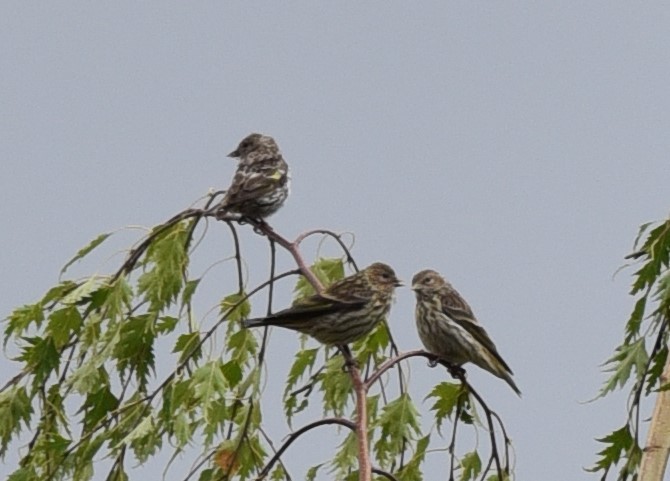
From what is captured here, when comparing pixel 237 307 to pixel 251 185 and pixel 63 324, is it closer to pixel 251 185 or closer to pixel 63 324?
pixel 63 324

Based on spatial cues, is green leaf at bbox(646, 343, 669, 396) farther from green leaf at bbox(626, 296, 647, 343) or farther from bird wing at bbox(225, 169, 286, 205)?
bird wing at bbox(225, 169, 286, 205)

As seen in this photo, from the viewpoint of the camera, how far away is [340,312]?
6.11 meters

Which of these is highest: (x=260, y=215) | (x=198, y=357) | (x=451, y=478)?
(x=260, y=215)

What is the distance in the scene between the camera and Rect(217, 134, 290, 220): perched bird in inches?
328

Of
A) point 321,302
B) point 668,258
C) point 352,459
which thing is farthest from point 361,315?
point 668,258

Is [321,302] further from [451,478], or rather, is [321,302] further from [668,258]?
[668,258]

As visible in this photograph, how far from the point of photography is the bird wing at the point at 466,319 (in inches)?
292

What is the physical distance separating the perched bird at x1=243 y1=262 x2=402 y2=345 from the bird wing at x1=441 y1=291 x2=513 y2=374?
81 cm

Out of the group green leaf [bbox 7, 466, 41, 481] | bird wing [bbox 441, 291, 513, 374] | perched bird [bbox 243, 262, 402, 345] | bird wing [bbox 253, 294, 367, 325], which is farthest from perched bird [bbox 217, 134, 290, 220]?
green leaf [bbox 7, 466, 41, 481]

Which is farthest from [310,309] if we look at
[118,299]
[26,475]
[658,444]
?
[658,444]

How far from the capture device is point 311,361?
18.8ft

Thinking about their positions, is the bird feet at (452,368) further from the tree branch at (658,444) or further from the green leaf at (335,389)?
A: the tree branch at (658,444)

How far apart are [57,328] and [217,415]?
72 cm

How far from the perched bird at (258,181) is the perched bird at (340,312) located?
1385 mm
